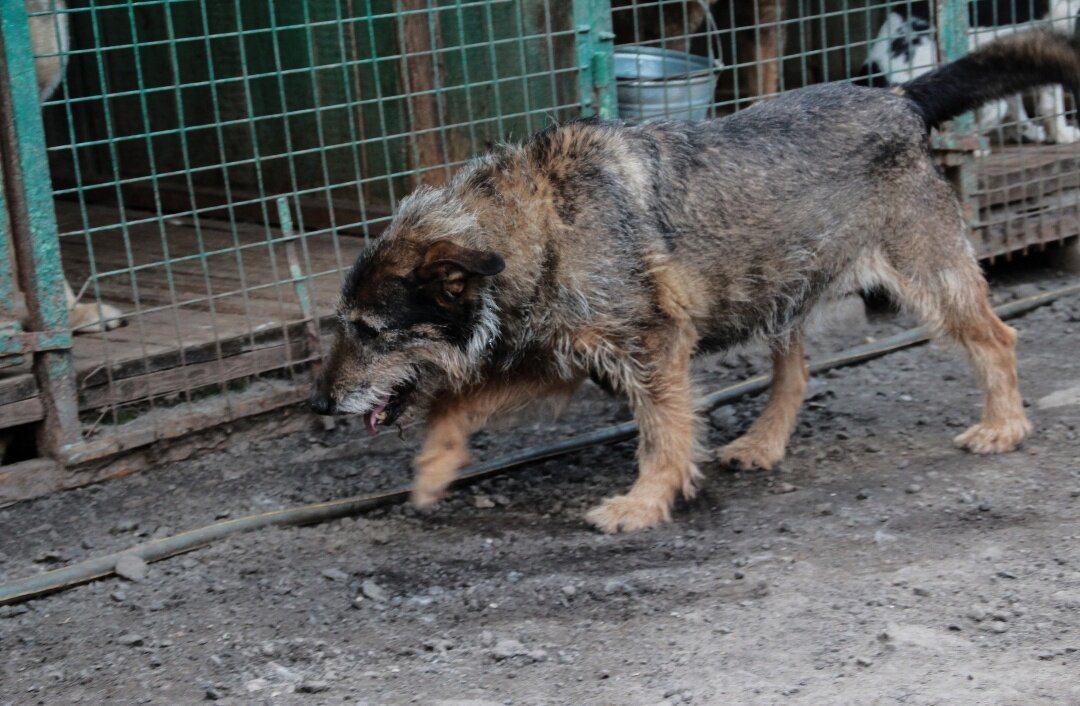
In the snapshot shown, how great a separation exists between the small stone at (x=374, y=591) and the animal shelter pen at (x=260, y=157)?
160cm

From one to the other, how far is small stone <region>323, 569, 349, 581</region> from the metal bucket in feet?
10.4

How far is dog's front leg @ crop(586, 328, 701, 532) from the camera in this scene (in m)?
5.11

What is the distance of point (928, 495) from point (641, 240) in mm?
1540

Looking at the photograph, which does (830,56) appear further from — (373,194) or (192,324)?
(192,324)

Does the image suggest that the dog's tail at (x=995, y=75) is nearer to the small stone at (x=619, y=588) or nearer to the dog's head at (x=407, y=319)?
the dog's head at (x=407, y=319)

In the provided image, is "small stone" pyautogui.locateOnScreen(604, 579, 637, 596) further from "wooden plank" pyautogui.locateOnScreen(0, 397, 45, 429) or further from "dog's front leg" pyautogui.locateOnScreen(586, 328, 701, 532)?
"wooden plank" pyautogui.locateOnScreen(0, 397, 45, 429)

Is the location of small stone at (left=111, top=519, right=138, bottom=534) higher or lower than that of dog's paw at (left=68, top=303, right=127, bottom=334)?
lower

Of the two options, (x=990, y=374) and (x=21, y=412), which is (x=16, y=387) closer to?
(x=21, y=412)

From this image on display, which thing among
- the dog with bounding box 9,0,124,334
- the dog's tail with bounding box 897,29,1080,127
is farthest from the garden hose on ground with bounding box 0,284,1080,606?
the dog's tail with bounding box 897,29,1080,127

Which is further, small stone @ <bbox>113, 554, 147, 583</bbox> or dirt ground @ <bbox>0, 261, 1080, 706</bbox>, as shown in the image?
small stone @ <bbox>113, 554, 147, 583</bbox>

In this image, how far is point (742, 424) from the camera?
21.0ft

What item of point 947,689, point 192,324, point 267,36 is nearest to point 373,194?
point 267,36

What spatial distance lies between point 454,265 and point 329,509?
121 centimetres

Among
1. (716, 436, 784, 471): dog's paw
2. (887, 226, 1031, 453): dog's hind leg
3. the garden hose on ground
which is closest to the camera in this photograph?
the garden hose on ground
